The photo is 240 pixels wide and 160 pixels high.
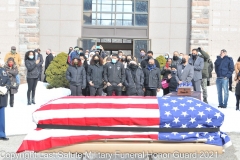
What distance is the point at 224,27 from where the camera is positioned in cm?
2405

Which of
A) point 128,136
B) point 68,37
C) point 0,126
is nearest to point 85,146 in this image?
point 128,136

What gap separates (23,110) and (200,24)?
12.0 metres

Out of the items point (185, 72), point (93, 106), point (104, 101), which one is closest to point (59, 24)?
point (185, 72)

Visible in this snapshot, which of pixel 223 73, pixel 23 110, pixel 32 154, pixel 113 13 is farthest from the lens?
pixel 113 13

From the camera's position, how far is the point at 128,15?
24.8 metres

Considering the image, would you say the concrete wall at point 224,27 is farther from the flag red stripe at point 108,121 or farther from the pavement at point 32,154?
the flag red stripe at point 108,121

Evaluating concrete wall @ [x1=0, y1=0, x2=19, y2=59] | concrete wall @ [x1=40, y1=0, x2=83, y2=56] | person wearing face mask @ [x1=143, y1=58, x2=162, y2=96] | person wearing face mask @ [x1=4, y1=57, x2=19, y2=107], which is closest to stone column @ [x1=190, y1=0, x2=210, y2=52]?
concrete wall @ [x1=40, y1=0, x2=83, y2=56]

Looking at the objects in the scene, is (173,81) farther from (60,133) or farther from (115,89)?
(60,133)

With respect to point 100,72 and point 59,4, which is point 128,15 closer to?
point 59,4

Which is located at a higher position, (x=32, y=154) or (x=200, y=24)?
(x=200, y=24)

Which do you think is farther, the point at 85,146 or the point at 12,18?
the point at 12,18

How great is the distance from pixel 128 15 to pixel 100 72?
32.9ft

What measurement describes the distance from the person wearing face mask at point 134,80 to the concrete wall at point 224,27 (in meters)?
9.79

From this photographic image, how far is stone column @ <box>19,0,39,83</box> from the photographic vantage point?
2416 centimetres
